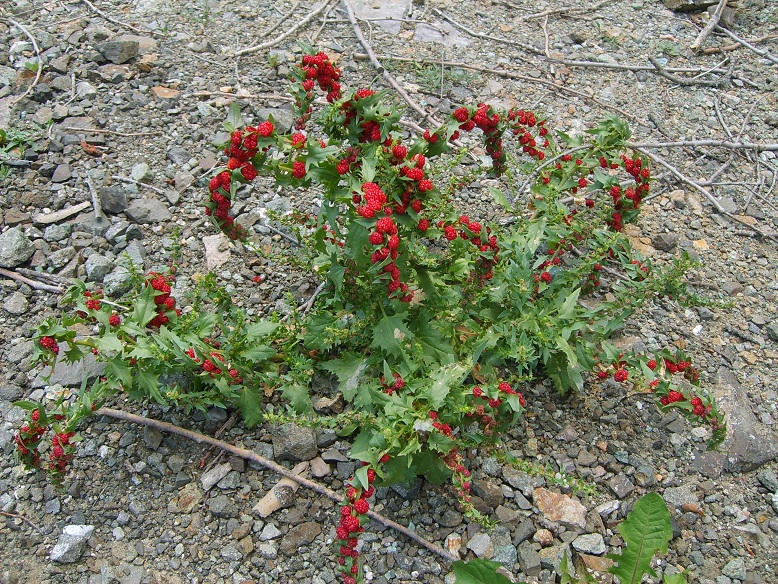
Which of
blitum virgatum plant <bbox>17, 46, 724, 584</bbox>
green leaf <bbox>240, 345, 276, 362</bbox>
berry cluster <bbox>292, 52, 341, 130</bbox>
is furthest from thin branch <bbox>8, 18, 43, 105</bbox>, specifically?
green leaf <bbox>240, 345, 276, 362</bbox>

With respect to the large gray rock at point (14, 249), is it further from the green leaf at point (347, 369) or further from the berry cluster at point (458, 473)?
the berry cluster at point (458, 473)

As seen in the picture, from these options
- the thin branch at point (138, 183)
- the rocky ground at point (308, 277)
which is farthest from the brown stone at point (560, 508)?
the thin branch at point (138, 183)

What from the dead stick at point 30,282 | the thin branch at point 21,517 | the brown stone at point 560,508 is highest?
the dead stick at point 30,282

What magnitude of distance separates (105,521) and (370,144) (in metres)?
1.91

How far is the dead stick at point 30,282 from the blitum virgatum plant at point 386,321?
302 millimetres

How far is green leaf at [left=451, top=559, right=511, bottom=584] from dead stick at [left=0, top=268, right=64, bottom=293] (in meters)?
2.45

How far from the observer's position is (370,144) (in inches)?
104

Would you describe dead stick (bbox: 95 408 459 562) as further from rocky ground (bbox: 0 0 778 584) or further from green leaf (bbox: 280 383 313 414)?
green leaf (bbox: 280 383 313 414)

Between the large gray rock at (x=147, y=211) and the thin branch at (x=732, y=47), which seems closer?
the large gray rock at (x=147, y=211)

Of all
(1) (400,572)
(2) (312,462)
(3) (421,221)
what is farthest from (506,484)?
(3) (421,221)

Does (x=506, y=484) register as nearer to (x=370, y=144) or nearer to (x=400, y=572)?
(x=400, y=572)

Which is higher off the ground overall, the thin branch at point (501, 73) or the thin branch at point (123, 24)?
the thin branch at point (123, 24)

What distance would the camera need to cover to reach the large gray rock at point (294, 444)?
10.2ft

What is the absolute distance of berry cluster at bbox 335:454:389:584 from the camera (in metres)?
2.48
